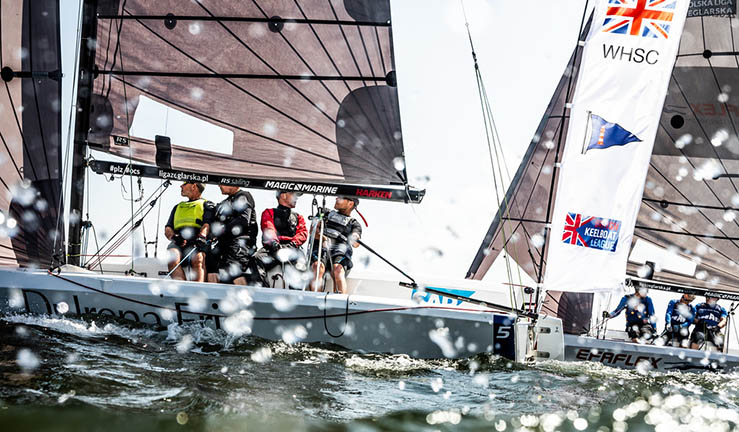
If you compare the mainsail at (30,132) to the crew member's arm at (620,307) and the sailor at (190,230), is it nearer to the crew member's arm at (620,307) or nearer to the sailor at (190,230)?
the sailor at (190,230)

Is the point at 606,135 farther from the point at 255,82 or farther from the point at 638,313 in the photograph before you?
the point at 638,313

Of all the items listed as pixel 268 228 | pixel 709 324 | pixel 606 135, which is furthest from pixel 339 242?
pixel 709 324

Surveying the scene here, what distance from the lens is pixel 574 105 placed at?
752 centimetres

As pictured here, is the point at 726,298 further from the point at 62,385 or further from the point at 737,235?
the point at 62,385

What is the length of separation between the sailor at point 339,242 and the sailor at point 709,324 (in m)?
6.90

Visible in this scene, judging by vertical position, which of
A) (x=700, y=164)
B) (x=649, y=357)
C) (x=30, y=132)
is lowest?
(x=649, y=357)

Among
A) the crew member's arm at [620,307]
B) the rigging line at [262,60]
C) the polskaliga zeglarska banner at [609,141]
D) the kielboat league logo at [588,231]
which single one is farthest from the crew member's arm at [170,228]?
the crew member's arm at [620,307]

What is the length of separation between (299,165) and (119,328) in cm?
239

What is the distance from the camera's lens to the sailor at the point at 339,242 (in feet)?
22.2

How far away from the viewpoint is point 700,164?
1195 cm

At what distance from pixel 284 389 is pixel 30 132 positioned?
4270 mm

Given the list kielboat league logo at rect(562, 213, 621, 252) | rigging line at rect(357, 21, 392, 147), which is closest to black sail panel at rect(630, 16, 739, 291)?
kielboat league logo at rect(562, 213, 621, 252)

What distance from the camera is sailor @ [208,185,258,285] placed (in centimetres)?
667

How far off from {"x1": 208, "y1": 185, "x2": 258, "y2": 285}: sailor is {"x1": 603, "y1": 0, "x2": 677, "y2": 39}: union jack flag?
4.41 m
